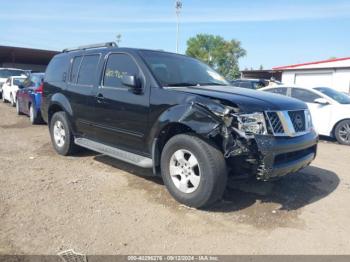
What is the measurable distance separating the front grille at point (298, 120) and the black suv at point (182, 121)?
0.01 metres

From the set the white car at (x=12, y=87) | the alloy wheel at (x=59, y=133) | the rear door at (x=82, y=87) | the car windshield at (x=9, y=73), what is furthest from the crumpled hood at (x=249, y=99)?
the car windshield at (x=9, y=73)

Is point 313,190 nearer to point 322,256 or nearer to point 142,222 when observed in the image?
point 322,256

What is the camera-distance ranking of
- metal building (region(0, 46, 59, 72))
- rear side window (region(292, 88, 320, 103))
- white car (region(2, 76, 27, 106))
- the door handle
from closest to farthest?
the door handle < rear side window (region(292, 88, 320, 103)) < white car (region(2, 76, 27, 106)) < metal building (region(0, 46, 59, 72))

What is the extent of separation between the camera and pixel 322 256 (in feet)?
11.4

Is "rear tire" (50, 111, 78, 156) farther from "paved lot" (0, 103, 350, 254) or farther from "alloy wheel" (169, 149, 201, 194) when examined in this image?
"alloy wheel" (169, 149, 201, 194)

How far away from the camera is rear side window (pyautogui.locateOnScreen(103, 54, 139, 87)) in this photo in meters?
5.32

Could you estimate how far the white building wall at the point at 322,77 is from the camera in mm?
28812

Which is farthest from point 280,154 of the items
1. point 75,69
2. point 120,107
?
point 75,69

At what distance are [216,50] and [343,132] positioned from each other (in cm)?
7372

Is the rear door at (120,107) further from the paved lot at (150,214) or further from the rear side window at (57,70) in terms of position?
the rear side window at (57,70)

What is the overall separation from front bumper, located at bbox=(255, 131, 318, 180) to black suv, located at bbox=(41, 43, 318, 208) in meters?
0.01

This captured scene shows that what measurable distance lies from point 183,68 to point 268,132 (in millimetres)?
1990

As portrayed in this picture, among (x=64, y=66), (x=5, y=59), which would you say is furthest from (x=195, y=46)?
(x=64, y=66)

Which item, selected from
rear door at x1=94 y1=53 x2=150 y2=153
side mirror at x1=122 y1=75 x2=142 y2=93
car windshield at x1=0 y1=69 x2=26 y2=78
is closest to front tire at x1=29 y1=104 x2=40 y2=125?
rear door at x1=94 y1=53 x2=150 y2=153
